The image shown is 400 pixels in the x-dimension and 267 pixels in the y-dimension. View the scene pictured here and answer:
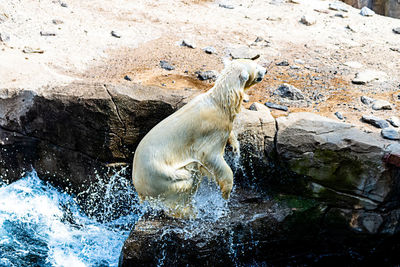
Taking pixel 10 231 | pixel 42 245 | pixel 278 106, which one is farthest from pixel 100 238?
pixel 278 106

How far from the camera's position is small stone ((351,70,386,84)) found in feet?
24.1

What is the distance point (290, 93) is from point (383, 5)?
8.98 metres

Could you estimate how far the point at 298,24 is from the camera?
31.4ft

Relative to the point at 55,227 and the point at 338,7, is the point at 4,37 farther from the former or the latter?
the point at 338,7

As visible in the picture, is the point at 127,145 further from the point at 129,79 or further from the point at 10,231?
the point at 10,231

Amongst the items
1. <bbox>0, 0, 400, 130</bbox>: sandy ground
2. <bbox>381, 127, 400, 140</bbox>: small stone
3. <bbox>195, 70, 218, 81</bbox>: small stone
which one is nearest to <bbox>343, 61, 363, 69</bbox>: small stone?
<bbox>0, 0, 400, 130</bbox>: sandy ground

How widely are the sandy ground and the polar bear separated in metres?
1.65

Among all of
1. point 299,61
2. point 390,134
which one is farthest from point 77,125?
point 299,61

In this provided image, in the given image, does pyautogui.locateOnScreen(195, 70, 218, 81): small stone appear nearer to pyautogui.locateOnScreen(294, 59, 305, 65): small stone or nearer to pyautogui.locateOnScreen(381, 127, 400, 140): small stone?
pyautogui.locateOnScreen(294, 59, 305, 65): small stone

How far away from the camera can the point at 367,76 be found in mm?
7465

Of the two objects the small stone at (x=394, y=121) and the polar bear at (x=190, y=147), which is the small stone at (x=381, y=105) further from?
the polar bear at (x=190, y=147)

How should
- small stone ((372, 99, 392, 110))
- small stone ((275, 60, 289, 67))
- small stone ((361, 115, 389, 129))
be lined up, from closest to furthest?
small stone ((361, 115, 389, 129)) → small stone ((372, 99, 392, 110)) → small stone ((275, 60, 289, 67))

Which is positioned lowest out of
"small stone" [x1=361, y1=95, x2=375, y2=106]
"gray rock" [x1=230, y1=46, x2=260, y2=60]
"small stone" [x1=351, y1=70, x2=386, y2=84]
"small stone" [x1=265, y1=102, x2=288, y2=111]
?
"gray rock" [x1=230, y1=46, x2=260, y2=60]

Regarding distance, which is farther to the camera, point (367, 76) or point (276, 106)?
point (367, 76)
